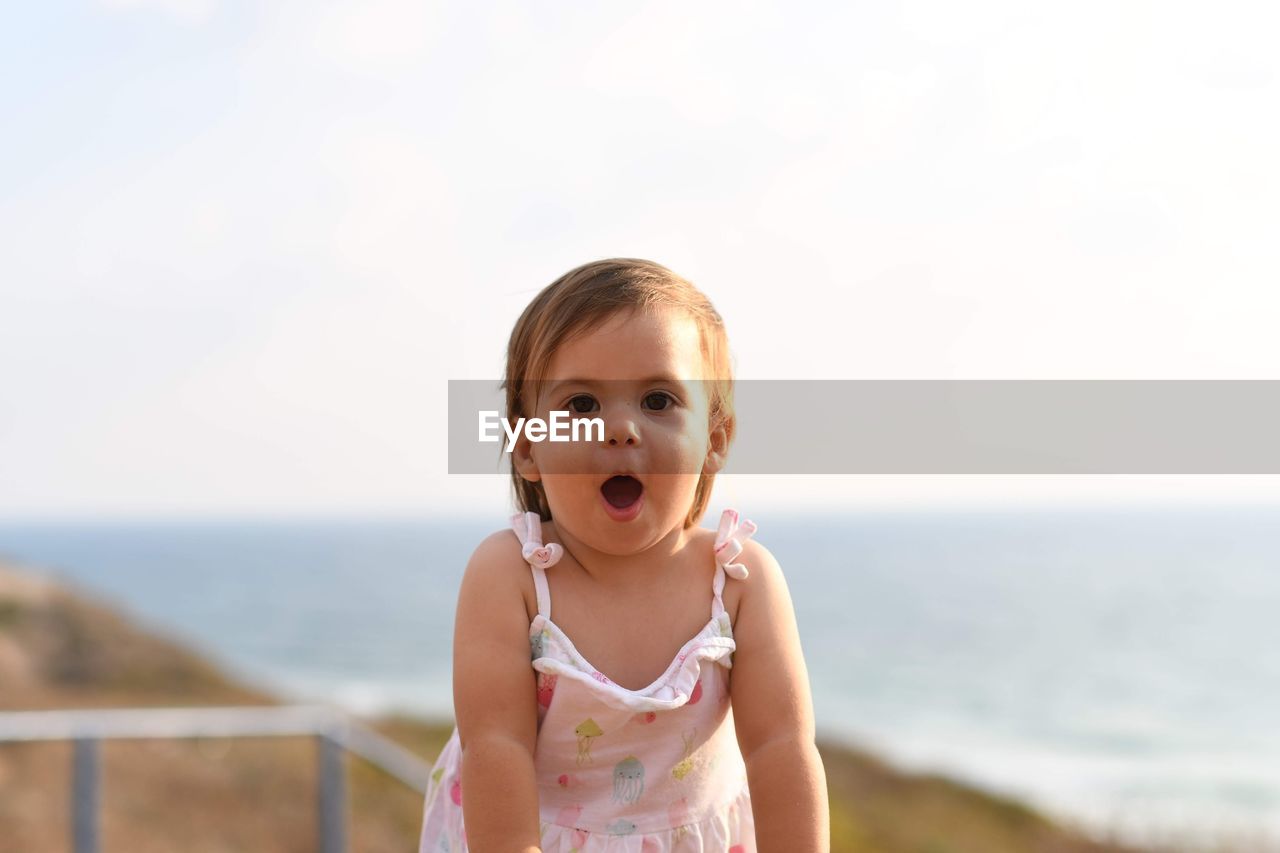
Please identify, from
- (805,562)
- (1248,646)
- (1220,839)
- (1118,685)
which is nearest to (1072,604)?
(1248,646)

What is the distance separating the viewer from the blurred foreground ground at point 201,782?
6535mm

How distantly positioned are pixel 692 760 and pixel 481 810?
319 millimetres

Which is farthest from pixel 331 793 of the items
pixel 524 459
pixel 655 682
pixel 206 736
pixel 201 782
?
pixel 655 682

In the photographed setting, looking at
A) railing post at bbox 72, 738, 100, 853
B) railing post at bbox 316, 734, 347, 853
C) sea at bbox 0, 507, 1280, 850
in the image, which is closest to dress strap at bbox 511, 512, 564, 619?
railing post at bbox 72, 738, 100, 853

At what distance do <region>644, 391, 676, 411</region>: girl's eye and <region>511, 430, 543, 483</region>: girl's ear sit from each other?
205 mm

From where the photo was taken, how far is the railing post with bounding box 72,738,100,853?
16.2 ft

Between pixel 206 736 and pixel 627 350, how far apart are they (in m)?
4.31

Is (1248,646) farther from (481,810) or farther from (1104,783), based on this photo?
(481,810)

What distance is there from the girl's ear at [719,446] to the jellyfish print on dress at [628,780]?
445mm

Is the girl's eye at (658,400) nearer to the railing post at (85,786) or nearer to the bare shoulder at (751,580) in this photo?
the bare shoulder at (751,580)

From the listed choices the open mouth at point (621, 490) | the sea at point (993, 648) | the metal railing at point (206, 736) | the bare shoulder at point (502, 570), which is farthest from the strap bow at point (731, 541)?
the sea at point (993, 648)

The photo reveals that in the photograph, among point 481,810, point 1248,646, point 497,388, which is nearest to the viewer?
point 481,810

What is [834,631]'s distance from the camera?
55.8m

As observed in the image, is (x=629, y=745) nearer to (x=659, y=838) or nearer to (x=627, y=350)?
(x=659, y=838)
